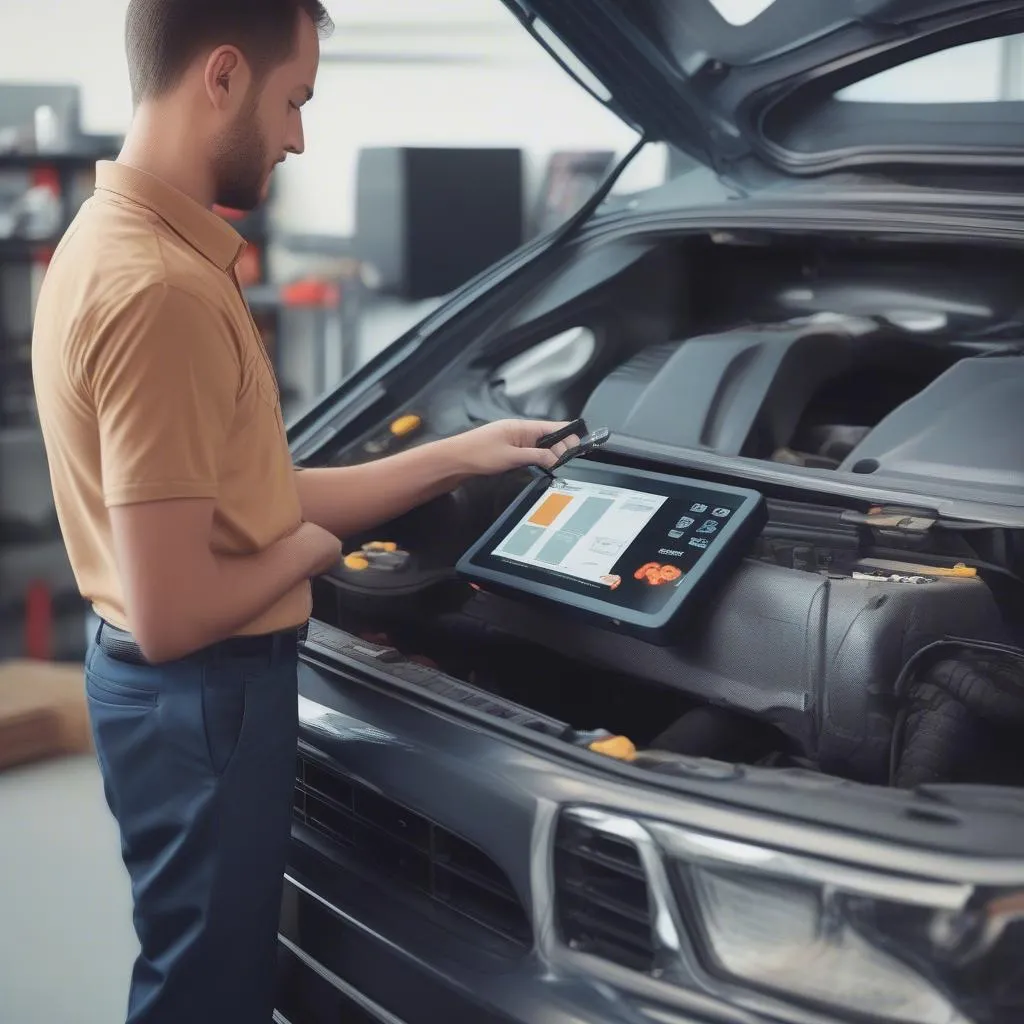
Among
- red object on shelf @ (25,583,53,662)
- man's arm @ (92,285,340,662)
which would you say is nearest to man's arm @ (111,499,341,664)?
man's arm @ (92,285,340,662)

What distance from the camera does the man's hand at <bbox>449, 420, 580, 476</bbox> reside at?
4.88ft

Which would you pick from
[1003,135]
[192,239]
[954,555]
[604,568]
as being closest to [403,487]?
[604,568]

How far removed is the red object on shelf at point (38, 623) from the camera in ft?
11.1

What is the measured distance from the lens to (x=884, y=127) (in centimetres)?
175

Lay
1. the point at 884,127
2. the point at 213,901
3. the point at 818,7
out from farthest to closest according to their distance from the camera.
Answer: the point at 884,127
the point at 818,7
the point at 213,901

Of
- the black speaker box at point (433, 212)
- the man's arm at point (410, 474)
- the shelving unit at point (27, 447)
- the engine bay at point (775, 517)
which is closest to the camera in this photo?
the engine bay at point (775, 517)

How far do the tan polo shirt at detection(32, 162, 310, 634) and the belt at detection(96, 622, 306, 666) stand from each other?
0.01 m

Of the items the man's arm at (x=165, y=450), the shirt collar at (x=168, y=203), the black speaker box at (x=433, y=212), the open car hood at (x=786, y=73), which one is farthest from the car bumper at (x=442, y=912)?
the black speaker box at (x=433, y=212)

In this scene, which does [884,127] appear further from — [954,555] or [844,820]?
[844,820]

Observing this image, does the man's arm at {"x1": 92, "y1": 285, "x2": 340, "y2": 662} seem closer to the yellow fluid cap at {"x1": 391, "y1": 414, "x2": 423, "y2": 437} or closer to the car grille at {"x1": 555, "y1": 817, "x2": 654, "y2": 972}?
the car grille at {"x1": 555, "y1": 817, "x2": 654, "y2": 972}

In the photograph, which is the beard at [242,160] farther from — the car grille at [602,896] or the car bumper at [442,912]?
the car grille at [602,896]

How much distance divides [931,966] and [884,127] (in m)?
1.24

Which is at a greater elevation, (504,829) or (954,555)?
(954,555)

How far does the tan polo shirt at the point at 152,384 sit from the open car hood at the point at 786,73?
0.73 m
